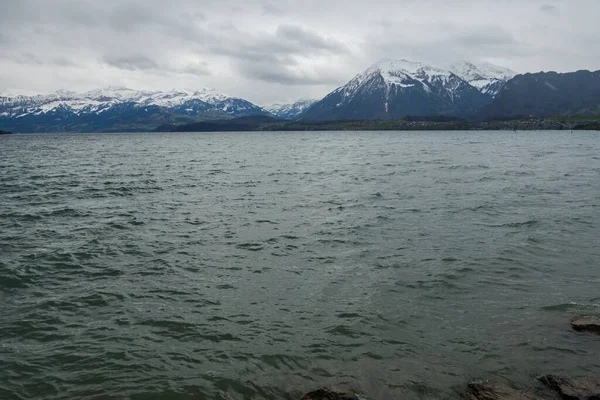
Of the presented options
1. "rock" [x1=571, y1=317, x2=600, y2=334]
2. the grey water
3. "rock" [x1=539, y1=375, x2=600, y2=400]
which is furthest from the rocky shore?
"rock" [x1=571, y1=317, x2=600, y2=334]

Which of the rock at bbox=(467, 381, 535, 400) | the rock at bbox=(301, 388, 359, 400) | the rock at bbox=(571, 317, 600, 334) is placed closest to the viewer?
the rock at bbox=(301, 388, 359, 400)

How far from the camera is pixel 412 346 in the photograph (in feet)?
47.7

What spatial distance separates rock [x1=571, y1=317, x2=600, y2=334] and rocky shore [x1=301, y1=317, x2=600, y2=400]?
338cm

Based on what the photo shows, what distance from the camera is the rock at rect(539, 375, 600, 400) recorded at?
11.4 metres

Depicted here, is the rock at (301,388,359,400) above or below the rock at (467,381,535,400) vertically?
above

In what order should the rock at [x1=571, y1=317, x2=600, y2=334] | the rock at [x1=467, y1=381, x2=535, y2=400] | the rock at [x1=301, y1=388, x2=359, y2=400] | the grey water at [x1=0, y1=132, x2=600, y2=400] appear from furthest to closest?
1. the rock at [x1=571, y1=317, x2=600, y2=334]
2. the grey water at [x1=0, y1=132, x2=600, y2=400]
3. the rock at [x1=467, y1=381, x2=535, y2=400]
4. the rock at [x1=301, y1=388, x2=359, y2=400]

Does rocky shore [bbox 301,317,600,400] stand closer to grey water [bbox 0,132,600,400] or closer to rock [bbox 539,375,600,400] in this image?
rock [bbox 539,375,600,400]

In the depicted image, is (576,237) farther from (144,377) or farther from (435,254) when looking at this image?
(144,377)

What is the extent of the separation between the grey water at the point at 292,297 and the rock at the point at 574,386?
A: 0.64 metres

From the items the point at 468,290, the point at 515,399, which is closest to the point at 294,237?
the point at 468,290

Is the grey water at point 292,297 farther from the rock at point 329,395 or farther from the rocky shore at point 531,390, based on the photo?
the rock at point 329,395

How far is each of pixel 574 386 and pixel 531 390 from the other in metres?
1.11

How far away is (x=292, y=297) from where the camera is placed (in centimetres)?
1848

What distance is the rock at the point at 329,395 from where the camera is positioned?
11.3m
